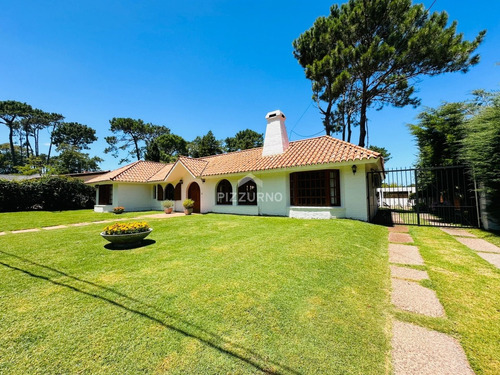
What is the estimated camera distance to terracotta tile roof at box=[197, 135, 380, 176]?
1046 centimetres

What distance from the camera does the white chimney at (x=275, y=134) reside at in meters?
14.6

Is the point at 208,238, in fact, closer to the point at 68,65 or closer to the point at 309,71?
the point at 68,65

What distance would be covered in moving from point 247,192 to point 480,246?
445 inches

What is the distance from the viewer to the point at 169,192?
776 inches

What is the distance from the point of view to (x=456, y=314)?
3.11 meters

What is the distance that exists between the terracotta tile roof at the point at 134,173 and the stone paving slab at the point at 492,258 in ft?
75.0

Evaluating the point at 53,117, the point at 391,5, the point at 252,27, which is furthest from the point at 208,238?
the point at 53,117

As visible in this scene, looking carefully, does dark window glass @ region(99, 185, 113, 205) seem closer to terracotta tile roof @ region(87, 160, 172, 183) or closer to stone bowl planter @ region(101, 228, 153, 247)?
terracotta tile roof @ region(87, 160, 172, 183)

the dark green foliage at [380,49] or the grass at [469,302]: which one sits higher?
the dark green foliage at [380,49]

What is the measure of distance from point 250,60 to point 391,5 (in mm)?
10697

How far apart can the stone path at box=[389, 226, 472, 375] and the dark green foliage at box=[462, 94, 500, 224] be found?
6.56 m

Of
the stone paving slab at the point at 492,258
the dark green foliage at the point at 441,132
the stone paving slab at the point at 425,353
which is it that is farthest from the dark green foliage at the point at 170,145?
the stone paving slab at the point at 425,353

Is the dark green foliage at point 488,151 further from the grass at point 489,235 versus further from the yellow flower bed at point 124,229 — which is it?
the yellow flower bed at point 124,229

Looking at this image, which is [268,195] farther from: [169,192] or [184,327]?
[169,192]
